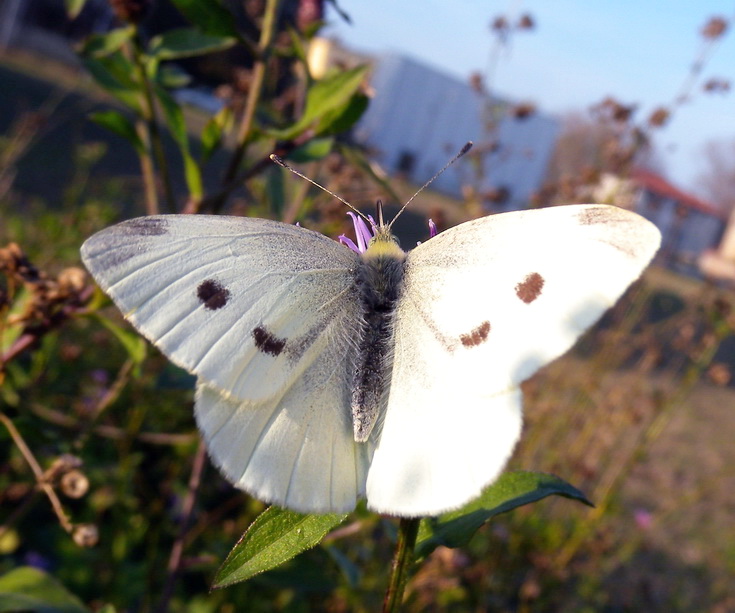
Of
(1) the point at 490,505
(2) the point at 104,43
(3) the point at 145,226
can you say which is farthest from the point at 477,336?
(2) the point at 104,43

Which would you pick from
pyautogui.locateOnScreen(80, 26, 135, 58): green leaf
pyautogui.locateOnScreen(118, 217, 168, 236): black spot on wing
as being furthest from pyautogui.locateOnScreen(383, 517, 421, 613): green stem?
pyautogui.locateOnScreen(80, 26, 135, 58): green leaf

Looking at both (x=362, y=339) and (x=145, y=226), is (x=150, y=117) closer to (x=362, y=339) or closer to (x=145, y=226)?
(x=145, y=226)

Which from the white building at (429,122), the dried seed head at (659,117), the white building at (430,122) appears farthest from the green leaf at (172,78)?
the white building at (429,122)

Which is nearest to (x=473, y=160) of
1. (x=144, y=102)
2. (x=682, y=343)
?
(x=682, y=343)

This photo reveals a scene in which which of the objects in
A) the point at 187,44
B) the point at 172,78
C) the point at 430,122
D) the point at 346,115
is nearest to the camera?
the point at 346,115

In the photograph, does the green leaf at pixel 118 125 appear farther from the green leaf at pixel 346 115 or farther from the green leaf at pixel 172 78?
the green leaf at pixel 346 115

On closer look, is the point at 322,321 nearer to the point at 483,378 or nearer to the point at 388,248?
the point at 388,248
